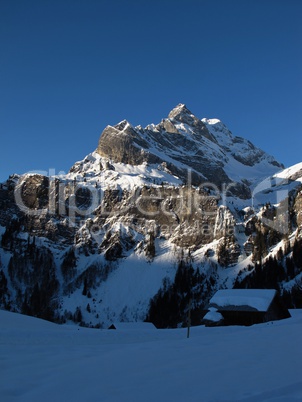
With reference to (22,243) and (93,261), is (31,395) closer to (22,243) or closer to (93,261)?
(93,261)

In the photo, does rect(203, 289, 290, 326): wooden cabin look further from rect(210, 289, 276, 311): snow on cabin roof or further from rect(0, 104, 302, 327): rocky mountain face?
rect(0, 104, 302, 327): rocky mountain face

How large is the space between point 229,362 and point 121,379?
297 cm

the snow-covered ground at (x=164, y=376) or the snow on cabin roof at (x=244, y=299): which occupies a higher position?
the snow-covered ground at (x=164, y=376)

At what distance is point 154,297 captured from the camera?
459 feet

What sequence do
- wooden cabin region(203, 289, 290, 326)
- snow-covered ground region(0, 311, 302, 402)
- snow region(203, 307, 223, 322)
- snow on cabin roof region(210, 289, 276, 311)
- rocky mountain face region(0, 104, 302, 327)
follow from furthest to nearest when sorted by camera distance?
1. rocky mountain face region(0, 104, 302, 327)
2. snow region(203, 307, 223, 322)
3. snow on cabin roof region(210, 289, 276, 311)
4. wooden cabin region(203, 289, 290, 326)
5. snow-covered ground region(0, 311, 302, 402)

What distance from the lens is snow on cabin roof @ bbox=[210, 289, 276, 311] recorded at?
5294 cm

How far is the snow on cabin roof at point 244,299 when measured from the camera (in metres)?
52.9

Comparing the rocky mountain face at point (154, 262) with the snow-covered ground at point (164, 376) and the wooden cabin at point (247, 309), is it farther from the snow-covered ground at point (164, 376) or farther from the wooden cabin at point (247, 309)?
the snow-covered ground at point (164, 376)

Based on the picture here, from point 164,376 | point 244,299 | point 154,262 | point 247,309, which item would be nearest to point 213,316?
point 247,309

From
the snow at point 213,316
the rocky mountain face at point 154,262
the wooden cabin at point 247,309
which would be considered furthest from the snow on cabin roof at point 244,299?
the rocky mountain face at point 154,262

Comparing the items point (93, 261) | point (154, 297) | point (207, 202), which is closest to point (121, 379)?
point (154, 297)

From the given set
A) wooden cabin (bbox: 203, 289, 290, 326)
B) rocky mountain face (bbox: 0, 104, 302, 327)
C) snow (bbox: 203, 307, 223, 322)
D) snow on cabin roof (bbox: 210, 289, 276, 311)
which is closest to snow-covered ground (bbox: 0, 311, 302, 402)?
wooden cabin (bbox: 203, 289, 290, 326)

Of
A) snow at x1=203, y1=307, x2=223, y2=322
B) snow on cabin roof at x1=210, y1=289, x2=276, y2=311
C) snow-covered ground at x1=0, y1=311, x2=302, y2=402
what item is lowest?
snow at x1=203, y1=307, x2=223, y2=322

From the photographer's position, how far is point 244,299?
180 ft
